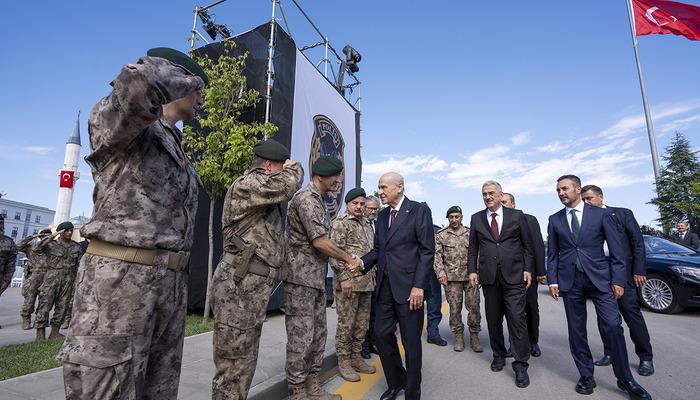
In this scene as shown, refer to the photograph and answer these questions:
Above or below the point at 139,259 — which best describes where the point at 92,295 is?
below

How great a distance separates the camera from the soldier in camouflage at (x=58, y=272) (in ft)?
21.6

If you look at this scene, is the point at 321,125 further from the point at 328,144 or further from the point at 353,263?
the point at 353,263

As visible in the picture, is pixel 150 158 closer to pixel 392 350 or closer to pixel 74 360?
pixel 74 360

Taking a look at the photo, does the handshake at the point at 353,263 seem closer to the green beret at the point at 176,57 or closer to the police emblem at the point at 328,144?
the green beret at the point at 176,57

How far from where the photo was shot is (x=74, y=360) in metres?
1.37

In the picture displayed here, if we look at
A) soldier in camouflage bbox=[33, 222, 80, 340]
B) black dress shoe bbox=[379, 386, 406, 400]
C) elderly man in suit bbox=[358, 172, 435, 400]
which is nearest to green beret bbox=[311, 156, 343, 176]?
elderly man in suit bbox=[358, 172, 435, 400]

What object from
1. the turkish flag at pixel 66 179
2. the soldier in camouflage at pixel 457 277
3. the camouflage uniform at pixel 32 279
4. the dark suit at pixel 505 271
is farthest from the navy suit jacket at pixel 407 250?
the turkish flag at pixel 66 179

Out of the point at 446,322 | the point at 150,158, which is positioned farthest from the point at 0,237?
the point at 446,322

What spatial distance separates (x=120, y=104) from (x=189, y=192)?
68 cm

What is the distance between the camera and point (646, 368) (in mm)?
3912

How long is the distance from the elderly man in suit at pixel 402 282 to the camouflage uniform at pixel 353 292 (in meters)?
0.54

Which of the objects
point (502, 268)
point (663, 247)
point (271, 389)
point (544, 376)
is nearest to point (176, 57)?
point (271, 389)

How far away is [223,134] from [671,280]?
29.4ft

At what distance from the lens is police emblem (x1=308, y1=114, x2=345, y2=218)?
8.31m
